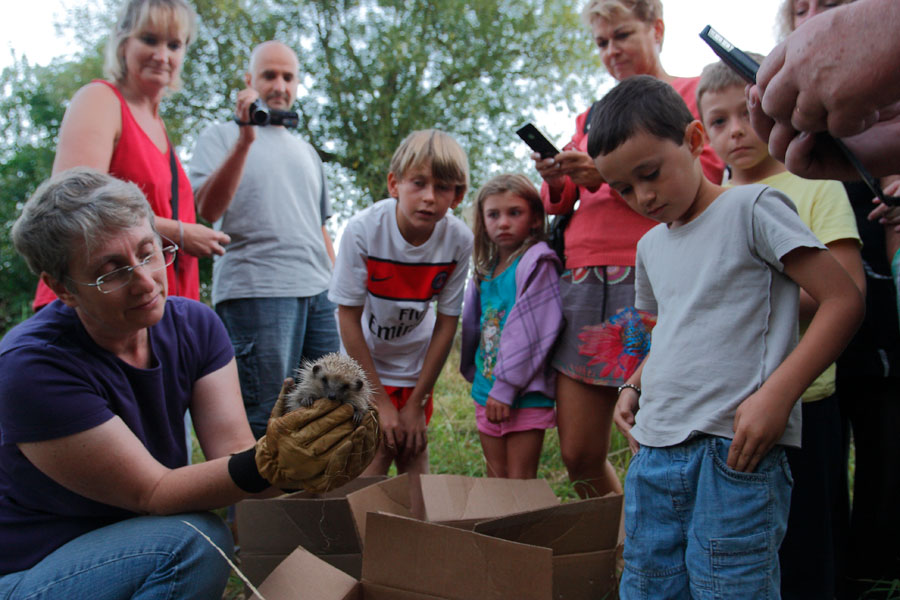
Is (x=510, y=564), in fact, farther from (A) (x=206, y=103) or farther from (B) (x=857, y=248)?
(A) (x=206, y=103)

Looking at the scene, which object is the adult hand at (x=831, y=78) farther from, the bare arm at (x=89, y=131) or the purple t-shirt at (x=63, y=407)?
the bare arm at (x=89, y=131)

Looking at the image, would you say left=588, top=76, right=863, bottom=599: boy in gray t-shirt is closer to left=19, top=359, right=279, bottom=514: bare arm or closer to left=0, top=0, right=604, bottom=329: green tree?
left=19, top=359, right=279, bottom=514: bare arm

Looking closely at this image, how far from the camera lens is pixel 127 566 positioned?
1.58m

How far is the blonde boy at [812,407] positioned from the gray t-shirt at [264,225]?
1.95 metres

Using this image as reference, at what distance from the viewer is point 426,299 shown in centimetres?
286

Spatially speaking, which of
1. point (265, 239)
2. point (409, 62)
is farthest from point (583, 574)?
point (409, 62)

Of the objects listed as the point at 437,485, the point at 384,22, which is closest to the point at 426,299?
the point at 437,485

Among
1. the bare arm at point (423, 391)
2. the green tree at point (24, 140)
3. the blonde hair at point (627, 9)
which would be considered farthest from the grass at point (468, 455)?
the green tree at point (24, 140)

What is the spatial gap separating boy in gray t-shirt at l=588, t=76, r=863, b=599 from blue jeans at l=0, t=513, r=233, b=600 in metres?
1.19

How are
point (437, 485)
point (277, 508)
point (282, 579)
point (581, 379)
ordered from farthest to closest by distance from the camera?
point (581, 379) < point (437, 485) < point (277, 508) < point (282, 579)

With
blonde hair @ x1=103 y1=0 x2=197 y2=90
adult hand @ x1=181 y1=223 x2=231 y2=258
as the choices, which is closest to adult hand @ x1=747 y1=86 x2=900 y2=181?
adult hand @ x1=181 y1=223 x2=231 y2=258

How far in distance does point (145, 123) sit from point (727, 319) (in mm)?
2449

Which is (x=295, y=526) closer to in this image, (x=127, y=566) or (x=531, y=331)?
(x=127, y=566)

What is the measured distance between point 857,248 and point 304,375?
5.73ft
